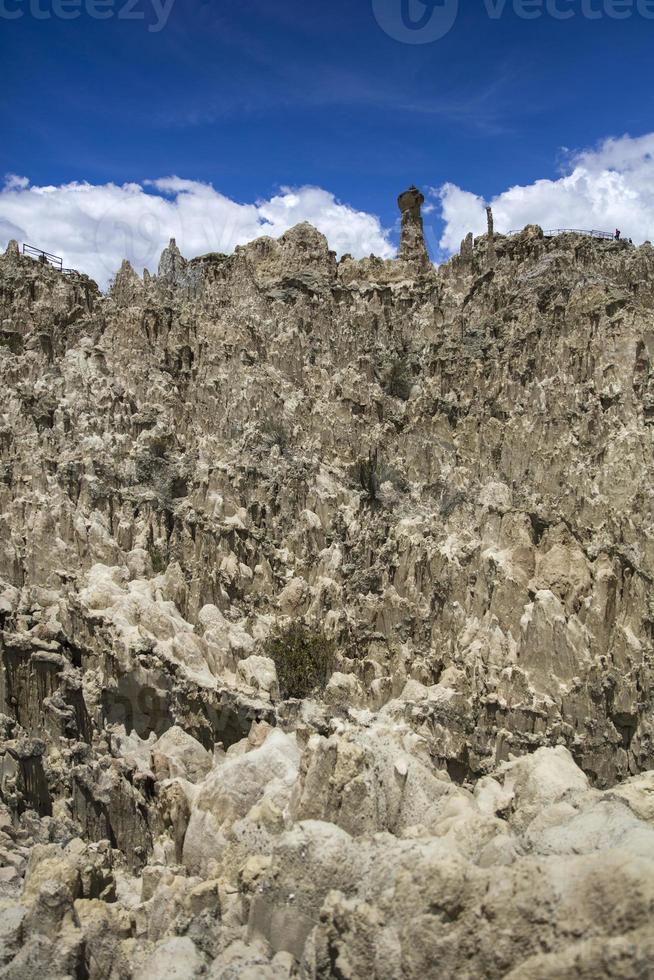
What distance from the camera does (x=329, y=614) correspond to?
1040 inches

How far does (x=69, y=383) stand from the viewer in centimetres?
3275

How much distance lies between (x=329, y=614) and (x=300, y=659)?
2.19m

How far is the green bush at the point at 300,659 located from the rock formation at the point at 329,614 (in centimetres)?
12

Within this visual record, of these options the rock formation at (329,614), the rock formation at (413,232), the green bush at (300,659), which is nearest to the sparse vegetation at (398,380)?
the rock formation at (329,614)

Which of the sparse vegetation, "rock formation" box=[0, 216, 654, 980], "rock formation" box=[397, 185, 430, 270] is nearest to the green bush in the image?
"rock formation" box=[0, 216, 654, 980]

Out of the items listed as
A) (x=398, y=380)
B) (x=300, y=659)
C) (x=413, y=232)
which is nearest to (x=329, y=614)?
(x=300, y=659)

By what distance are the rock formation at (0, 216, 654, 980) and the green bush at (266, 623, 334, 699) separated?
117 millimetres

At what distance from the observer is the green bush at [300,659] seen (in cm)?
2461

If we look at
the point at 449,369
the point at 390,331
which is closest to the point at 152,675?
the point at 449,369

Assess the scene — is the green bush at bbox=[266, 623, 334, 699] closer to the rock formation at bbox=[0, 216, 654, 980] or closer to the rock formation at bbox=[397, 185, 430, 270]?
the rock formation at bbox=[0, 216, 654, 980]

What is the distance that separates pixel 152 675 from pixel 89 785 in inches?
173

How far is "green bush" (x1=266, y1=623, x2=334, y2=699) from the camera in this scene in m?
24.6

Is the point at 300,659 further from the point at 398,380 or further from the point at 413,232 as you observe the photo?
the point at 413,232

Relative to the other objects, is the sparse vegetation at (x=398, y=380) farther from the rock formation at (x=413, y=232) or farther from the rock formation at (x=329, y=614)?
the rock formation at (x=413, y=232)
